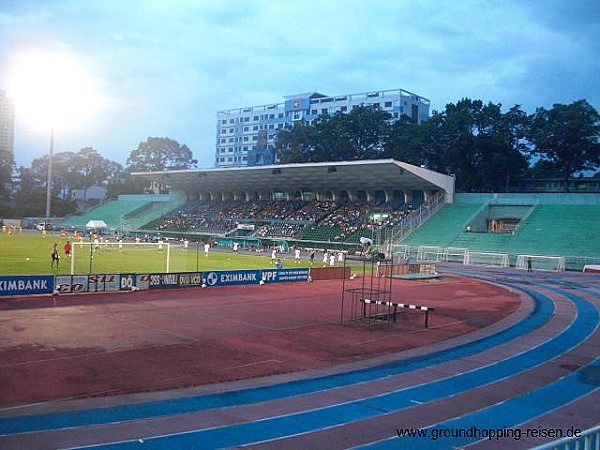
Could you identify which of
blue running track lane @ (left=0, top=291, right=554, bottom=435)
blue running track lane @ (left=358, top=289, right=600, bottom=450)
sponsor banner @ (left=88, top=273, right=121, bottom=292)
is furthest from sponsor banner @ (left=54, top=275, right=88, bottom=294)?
blue running track lane @ (left=358, top=289, right=600, bottom=450)

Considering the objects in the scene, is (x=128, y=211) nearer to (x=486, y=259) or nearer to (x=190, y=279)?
(x=486, y=259)

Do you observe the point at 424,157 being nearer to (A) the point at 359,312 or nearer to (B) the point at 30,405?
(A) the point at 359,312

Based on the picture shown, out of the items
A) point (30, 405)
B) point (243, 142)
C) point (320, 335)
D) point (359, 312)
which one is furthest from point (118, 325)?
point (243, 142)

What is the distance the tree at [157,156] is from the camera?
143 meters

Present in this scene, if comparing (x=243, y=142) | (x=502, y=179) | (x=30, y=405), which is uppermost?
(x=243, y=142)

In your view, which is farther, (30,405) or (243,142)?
(243,142)

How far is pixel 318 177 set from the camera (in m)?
78.6

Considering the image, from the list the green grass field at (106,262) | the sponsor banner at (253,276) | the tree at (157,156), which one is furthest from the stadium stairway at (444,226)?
the tree at (157,156)

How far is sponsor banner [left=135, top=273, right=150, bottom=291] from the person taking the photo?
3017 cm

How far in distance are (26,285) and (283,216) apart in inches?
2369

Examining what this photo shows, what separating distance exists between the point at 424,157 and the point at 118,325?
7350 centimetres

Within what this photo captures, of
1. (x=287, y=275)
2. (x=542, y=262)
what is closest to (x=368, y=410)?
(x=287, y=275)

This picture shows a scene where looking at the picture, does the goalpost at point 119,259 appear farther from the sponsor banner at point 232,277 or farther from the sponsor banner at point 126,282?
the sponsor banner at point 232,277

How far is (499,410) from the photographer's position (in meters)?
12.0
